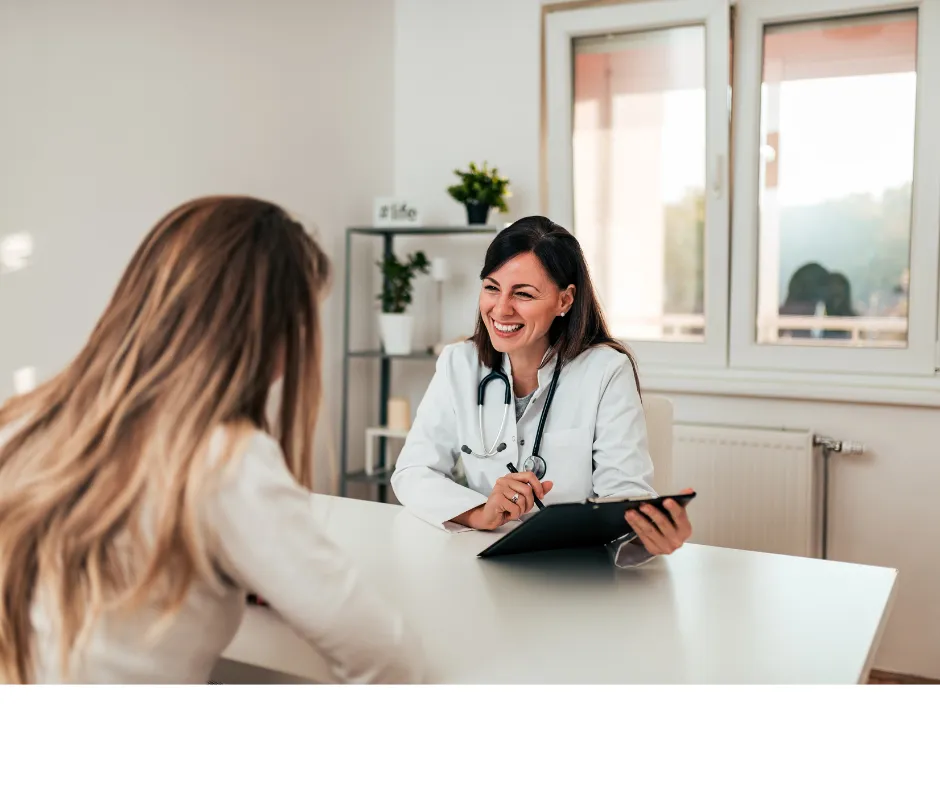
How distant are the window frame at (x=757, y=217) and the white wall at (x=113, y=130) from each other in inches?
54.6

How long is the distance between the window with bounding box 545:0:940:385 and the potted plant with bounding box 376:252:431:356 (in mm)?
434

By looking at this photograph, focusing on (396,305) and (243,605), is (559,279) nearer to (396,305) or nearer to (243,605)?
(243,605)

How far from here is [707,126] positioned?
84.5 inches

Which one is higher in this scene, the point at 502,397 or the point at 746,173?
the point at 746,173

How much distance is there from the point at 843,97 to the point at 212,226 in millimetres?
1875

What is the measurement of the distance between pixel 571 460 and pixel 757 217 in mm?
1134

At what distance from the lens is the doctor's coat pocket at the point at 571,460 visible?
4.28 ft

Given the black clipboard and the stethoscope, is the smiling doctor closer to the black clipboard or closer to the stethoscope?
the stethoscope

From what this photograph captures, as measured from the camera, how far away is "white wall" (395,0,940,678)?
1.98 metres

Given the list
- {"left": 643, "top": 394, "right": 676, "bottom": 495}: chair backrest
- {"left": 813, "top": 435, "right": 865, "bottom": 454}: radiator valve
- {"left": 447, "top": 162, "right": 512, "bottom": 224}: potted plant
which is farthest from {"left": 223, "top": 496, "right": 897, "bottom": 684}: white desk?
{"left": 447, "top": 162, "right": 512, "bottom": 224}: potted plant

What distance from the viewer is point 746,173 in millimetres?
2148
